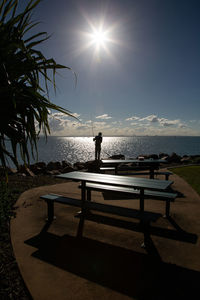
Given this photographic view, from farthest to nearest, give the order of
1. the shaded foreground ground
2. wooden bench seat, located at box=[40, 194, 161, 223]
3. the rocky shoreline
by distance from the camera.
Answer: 1. the rocky shoreline
2. wooden bench seat, located at box=[40, 194, 161, 223]
3. the shaded foreground ground

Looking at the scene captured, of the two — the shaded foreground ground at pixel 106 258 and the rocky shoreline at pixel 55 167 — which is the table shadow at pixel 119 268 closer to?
the shaded foreground ground at pixel 106 258

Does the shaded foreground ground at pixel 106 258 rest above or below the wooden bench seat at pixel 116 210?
below

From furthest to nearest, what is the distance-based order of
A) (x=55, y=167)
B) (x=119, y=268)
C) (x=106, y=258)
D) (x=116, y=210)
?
(x=55, y=167), (x=116, y=210), (x=106, y=258), (x=119, y=268)

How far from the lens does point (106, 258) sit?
333cm

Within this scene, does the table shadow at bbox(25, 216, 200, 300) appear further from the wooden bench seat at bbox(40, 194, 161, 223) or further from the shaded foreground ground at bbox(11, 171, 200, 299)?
the wooden bench seat at bbox(40, 194, 161, 223)

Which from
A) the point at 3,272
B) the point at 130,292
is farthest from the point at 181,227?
the point at 3,272

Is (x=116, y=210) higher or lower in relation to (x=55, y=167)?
higher

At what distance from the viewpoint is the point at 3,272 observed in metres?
2.88

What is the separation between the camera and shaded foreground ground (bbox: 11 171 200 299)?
261 cm

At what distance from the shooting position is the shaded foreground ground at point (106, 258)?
2.61 metres

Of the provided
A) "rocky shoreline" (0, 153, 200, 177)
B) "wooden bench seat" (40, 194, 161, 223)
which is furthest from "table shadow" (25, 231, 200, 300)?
"rocky shoreline" (0, 153, 200, 177)

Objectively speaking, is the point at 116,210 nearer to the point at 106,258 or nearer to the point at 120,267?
the point at 106,258

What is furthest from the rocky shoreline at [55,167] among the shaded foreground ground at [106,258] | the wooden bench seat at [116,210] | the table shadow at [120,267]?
the table shadow at [120,267]

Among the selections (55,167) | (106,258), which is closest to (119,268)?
(106,258)
